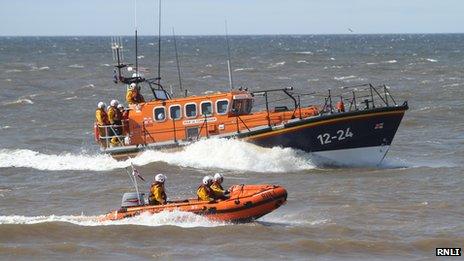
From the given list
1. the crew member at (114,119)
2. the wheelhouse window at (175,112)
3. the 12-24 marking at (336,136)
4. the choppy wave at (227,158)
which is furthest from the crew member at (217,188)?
the crew member at (114,119)

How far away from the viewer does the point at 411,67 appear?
7275 cm

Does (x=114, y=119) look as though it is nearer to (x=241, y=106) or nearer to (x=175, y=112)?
(x=175, y=112)

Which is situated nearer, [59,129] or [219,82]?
[59,129]

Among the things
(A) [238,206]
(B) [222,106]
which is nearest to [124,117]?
(B) [222,106]

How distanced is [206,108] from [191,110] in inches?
16.7

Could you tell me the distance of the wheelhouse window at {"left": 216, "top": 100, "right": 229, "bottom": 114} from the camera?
24.3 meters

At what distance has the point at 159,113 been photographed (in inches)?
979

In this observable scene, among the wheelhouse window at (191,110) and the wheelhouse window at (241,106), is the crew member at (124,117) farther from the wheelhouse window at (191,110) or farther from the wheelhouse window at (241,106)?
the wheelhouse window at (241,106)

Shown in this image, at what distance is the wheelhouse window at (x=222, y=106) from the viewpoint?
2430 centimetres

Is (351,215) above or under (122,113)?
under

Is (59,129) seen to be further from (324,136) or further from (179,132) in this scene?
(324,136)

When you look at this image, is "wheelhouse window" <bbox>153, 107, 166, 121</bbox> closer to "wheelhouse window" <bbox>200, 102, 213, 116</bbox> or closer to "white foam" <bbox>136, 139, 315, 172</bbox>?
"white foam" <bbox>136, 139, 315, 172</bbox>

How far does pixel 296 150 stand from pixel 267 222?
6.33m

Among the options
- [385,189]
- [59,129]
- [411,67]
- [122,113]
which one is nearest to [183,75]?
[411,67]
